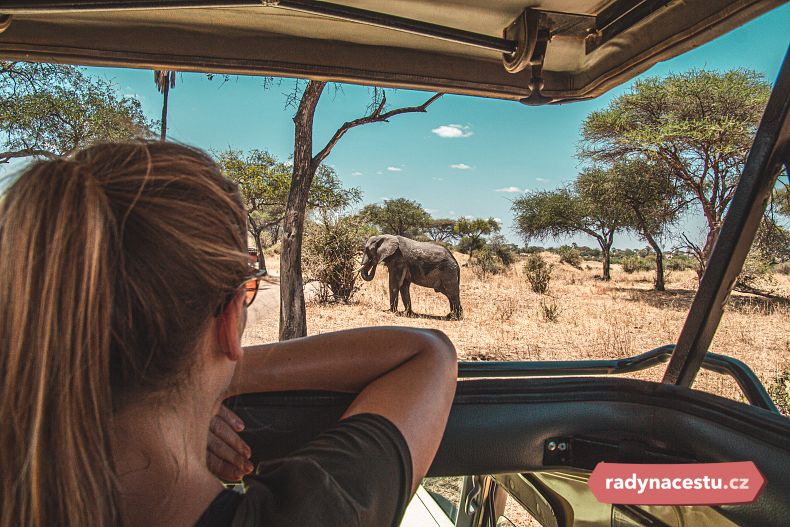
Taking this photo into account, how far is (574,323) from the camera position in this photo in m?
8.77

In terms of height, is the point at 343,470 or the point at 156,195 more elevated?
the point at 156,195

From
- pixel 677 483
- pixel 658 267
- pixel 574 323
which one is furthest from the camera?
pixel 658 267

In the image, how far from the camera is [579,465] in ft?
3.43

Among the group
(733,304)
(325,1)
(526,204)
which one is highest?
(526,204)

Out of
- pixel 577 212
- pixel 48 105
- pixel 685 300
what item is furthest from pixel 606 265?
pixel 48 105

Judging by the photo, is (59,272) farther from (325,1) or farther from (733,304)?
(733,304)

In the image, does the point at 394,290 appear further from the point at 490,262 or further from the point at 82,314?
the point at 82,314

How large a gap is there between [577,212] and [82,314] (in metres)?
19.4

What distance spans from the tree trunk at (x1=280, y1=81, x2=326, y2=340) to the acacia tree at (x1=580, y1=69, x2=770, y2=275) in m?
5.94

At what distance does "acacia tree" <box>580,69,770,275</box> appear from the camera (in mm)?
10062

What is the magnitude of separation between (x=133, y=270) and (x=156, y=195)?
73 mm

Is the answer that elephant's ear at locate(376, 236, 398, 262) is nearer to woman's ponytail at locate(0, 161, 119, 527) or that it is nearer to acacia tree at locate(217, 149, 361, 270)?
acacia tree at locate(217, 149, 361, 270)

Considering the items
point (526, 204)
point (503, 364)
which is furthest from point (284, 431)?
point (526, 204)

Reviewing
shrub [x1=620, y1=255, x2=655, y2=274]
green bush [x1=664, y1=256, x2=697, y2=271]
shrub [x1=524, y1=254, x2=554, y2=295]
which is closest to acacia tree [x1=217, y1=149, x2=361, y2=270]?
shrub [x1=524, y1=254, x2=554, y2=295]
